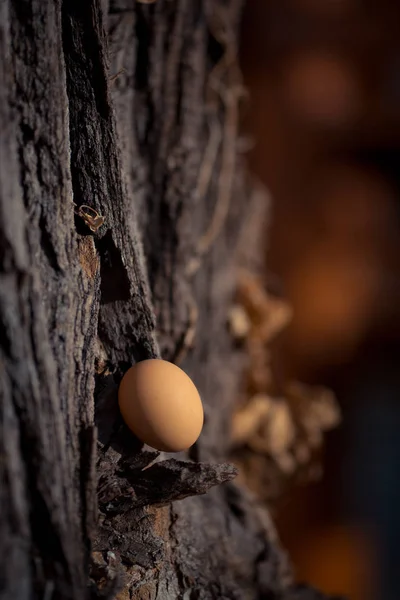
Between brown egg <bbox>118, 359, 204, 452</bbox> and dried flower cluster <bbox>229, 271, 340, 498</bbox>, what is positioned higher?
brown egg <bbox>118, 359, 204, 452</bbox>

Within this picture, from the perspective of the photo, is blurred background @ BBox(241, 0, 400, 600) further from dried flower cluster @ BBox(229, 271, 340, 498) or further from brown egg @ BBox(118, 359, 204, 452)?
brown egg @ BBox(118, 359, 204, 452)

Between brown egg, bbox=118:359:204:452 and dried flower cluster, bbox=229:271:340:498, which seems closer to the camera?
brown egg, bbox=118:359:204:452

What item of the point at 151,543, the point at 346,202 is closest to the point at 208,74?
the point at 346,202

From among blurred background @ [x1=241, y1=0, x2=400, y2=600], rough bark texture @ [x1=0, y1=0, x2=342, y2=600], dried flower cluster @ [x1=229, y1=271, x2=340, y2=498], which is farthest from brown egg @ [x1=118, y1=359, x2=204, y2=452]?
blurred background @ [x1=241, y1=0, x2=400, y2=600]

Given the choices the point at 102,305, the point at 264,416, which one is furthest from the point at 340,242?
the point at 102,305

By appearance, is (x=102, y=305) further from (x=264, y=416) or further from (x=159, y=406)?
(x=264, y=416)

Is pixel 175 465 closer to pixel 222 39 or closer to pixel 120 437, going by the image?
pixel 120 437
